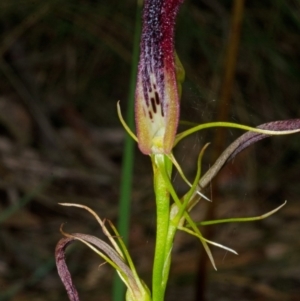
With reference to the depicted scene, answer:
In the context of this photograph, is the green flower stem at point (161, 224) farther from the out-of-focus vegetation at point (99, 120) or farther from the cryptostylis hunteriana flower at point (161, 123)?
the out-of-focus vegetation at point (99, 120)

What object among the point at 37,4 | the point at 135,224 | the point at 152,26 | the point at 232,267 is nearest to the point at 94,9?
→ the point at 37,4

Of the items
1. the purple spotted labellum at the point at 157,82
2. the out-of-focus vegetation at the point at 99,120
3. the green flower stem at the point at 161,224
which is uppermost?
the purple spotted labellum at the point at 157,82

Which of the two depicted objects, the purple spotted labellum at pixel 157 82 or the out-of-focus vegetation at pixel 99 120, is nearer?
the purple spotted labellum at pixel 157 82

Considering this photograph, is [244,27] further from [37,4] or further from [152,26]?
[152,26]

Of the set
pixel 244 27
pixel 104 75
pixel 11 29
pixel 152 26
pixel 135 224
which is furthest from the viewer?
pixel 104 75

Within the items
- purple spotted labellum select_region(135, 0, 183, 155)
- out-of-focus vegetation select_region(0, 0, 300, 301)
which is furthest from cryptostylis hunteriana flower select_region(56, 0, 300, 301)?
out-of-focus vegetation select_region(0, 0, 300, 301)

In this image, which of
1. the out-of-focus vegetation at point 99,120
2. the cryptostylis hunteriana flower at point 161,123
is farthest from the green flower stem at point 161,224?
the out-of-focus vegetation at point 99,120

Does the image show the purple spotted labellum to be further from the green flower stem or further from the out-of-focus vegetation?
the out-of-focus vegetation
